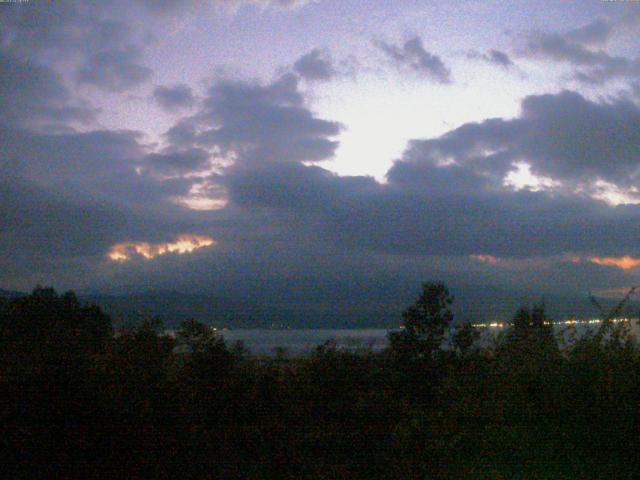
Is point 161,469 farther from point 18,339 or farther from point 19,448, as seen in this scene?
point 18,339

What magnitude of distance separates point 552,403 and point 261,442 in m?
2.66

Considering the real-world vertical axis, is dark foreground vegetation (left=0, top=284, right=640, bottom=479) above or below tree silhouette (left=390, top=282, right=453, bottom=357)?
below

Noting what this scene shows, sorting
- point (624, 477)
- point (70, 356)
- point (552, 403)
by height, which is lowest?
point (624, 477)

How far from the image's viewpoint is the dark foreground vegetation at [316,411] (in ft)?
17.7

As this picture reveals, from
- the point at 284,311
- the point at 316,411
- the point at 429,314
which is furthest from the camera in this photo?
the point at 284,311

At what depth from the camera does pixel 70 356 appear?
639cm

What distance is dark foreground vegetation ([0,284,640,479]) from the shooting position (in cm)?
538

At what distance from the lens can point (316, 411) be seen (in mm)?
6258

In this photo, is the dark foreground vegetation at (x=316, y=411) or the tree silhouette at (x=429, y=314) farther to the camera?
the tree silhouette at (x=429, y=314)

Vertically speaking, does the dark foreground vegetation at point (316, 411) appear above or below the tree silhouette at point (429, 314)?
below

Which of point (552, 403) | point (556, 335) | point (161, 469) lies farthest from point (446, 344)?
point (161, 469)

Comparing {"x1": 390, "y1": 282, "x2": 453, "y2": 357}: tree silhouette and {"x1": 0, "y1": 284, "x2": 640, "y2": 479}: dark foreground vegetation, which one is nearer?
{"x1": 0, "y1": 284, "x2": 640, "y2": 479}: dark foreground vegetation

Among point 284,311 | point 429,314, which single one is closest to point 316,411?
point 429,314

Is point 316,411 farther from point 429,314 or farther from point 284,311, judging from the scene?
point 284,311
